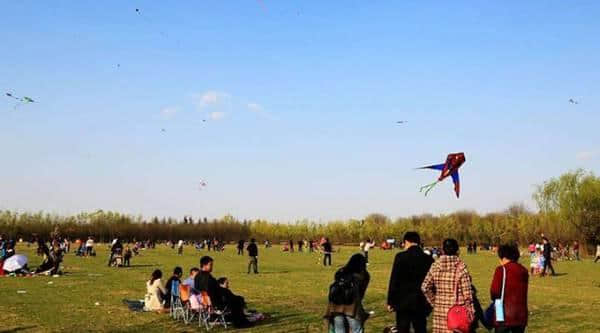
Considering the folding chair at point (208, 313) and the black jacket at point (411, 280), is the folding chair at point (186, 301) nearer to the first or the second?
the folding chair at point (208, 313)

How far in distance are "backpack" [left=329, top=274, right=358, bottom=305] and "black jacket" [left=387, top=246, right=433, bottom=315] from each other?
0.62 meters

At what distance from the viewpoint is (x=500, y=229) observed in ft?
287

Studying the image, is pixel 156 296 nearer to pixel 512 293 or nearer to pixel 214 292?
pixel 214 292

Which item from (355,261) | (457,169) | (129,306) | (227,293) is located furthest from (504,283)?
(129,306)

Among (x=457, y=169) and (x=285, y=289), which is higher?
(x=457, y=169)

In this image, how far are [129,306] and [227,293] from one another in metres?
4.19

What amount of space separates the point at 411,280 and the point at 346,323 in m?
0.96

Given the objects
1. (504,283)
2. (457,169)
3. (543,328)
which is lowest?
(543,328)

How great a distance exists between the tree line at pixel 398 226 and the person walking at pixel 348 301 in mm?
56980

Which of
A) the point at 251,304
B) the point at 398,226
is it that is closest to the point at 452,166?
the point at 251,304

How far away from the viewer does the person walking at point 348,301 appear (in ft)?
25.5

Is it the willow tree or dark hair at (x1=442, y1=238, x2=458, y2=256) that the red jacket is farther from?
the willow tree

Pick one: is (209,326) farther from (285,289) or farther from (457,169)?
(285,289)

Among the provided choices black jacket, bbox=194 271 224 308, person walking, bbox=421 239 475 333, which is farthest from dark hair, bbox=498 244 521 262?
black jacket, bbox=194 271 224 308
